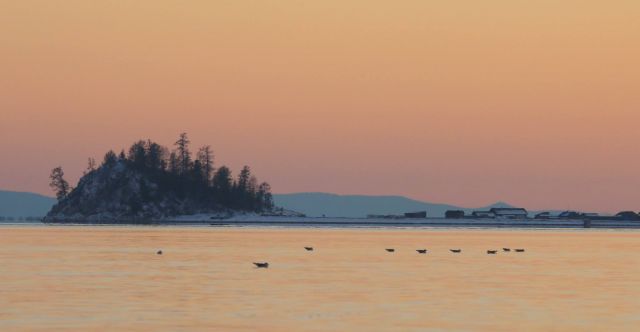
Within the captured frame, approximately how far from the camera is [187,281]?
7681 cm

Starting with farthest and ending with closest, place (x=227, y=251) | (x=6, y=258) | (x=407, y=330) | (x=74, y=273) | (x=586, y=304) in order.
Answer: (x=227, y=251), (x=6, y=258), (x=74, y=273), (x=586, y=304), (x=407, y=330)

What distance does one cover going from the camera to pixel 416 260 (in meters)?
109

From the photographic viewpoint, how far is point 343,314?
56.5 m

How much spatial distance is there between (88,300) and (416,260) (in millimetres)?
51630

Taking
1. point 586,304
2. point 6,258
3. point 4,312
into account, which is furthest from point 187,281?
point 6,258

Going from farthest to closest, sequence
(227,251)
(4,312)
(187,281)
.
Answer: (227,251) < (187,281) < (4,312)

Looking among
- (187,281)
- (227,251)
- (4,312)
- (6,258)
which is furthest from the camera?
(227,251)

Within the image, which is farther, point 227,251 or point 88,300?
point 227,251

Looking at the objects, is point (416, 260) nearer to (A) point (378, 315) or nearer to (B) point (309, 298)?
(B) point (309, 298)

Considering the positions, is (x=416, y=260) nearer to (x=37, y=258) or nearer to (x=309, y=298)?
(x=37, y=258)

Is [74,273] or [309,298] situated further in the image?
[74,273]

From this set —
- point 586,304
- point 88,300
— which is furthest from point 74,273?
point 586,304

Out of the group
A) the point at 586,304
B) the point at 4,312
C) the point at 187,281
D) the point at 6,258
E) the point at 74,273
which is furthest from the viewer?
the point at 6,258

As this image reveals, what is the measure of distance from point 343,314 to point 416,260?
175 ft
